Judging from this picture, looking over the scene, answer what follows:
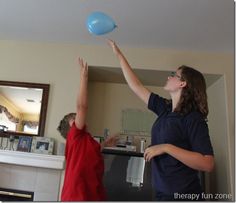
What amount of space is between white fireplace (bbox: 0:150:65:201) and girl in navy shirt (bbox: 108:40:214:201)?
1229 mm

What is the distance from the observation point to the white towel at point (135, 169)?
1.94 m

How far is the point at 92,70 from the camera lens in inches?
90.4

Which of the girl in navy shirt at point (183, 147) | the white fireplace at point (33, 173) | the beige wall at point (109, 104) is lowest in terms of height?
the white fireplace at point (33, 173)

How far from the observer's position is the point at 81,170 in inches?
43.3

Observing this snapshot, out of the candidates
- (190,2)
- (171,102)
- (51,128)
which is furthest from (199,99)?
(51,128)

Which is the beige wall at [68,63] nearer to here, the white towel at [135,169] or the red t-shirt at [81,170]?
the white towel at [135,169]

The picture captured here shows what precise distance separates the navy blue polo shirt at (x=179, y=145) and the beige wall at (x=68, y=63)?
4.43ft

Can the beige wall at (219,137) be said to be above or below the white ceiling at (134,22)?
below

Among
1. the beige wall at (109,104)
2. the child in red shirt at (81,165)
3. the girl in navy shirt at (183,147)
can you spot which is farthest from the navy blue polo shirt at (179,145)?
the beige wall at (109,104)

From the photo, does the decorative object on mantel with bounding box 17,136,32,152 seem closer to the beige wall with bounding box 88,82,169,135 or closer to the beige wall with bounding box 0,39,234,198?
the beige wall with bounding box 0,39,234,198

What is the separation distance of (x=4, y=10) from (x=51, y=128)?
3.11 feet

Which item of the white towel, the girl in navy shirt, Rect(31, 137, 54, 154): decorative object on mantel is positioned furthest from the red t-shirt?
Rect(31, 137, 54, 154): decorative object on mantel

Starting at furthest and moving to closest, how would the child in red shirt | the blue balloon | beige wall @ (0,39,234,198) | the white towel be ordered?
beige wall @ (0,39,234,198) → the white towel → the blue balloon → the child in red shirt

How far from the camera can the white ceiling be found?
1662 mm
